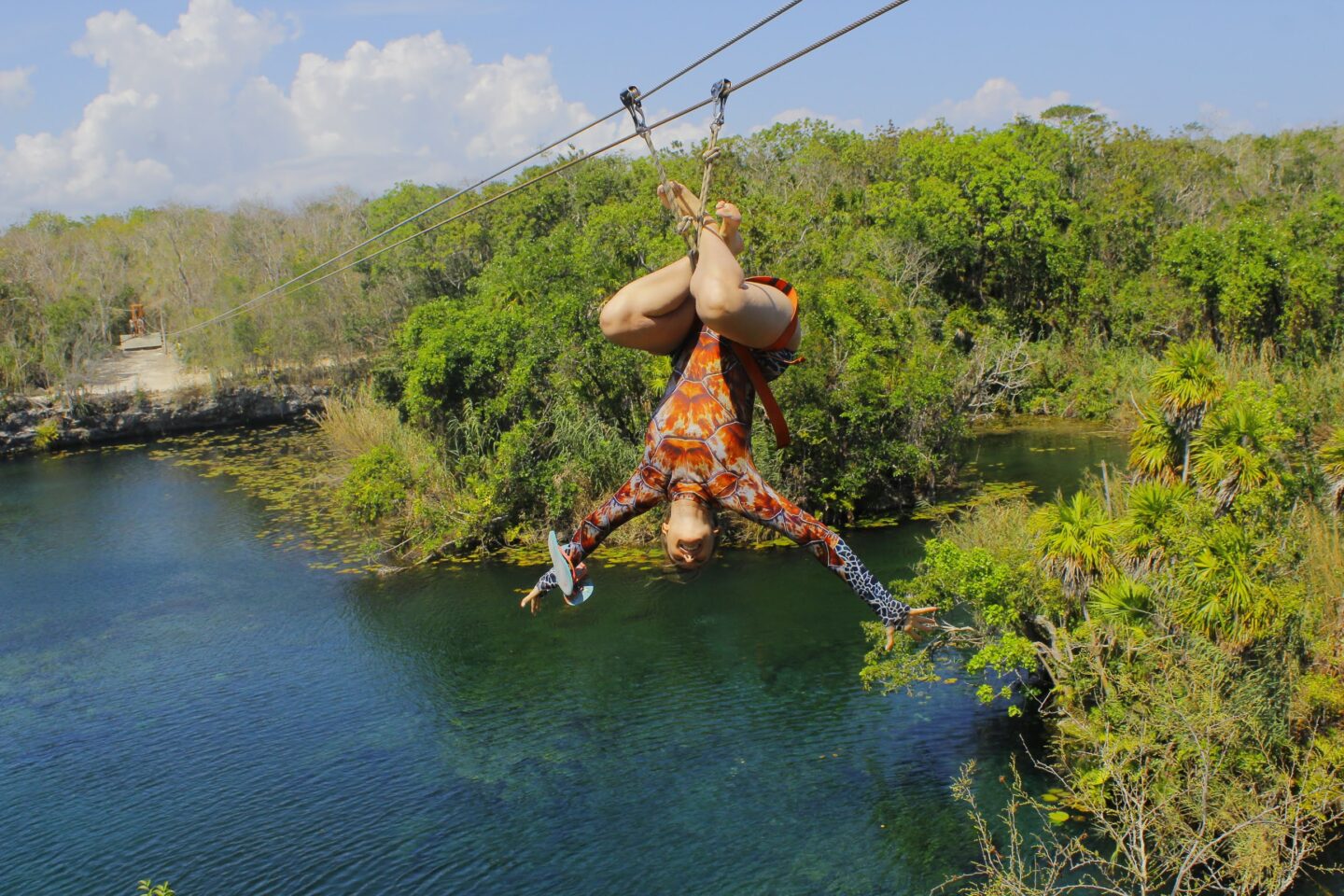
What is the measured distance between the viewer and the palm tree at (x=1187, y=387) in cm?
1175

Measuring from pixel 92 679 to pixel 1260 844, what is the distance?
48.2ft

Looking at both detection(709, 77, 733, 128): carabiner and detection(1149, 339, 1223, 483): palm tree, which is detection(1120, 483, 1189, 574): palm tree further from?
detection(709, 77, 733, 128): carabiner

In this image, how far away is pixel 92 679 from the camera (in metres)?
16.2

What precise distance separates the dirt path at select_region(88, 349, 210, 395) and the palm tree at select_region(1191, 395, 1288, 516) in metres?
35.1

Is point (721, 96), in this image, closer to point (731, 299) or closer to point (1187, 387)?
point (731, 299)

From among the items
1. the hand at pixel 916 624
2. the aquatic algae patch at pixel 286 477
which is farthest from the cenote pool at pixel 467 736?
the hand at pixel 916 624

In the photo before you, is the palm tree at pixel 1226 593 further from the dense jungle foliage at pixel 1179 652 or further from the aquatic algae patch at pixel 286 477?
the aquatic algae patch at pixel 286 477

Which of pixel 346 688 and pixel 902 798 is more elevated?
pixel 346 688

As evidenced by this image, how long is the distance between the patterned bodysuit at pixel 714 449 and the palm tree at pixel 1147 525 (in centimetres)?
696

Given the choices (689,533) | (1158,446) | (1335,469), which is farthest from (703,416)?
(1335,469)

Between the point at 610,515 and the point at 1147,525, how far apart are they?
7.63 metres

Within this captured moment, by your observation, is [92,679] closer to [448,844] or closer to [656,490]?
[448,844]

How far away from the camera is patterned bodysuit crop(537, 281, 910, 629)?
4.94m

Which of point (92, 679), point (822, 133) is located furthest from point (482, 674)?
point (822, 133)
